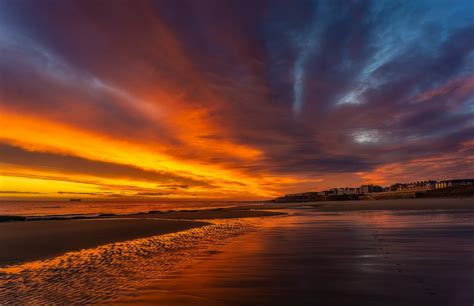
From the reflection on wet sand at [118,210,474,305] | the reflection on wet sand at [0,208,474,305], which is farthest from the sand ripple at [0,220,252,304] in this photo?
the reflection on wet sand at [118,210,474,305]

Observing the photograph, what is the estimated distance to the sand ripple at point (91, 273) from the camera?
9.66m

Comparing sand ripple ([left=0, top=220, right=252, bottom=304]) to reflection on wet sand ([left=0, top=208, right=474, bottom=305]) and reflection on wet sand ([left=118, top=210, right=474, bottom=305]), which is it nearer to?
reflection on wet sand ([left=0, top=208, right=474, bottom=305])

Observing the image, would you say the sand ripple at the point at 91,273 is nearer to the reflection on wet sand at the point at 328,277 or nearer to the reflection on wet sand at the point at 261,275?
the reflection on wet sand at the point at 261,275

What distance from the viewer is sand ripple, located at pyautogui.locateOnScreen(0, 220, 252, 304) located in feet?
31.7

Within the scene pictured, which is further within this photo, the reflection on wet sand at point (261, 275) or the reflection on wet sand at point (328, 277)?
the reflection on wet sand at point (261, 275)

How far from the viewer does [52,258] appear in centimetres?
1625

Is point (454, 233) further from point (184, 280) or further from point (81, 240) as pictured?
point (81, 240)

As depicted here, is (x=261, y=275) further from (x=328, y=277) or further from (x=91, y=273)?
(x=91, y=273)

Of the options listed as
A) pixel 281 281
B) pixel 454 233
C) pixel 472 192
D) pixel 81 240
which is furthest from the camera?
pixel 472 192

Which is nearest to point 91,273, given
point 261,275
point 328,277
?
point 261,275

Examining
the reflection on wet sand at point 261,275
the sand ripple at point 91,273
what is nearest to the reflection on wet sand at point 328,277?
the reflection on wet sand at point 261,275

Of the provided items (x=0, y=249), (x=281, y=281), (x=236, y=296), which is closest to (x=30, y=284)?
(x=236, y=296)

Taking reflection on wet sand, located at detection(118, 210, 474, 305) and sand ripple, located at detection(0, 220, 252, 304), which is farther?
sand ripple, located at detection(0, 220, 252, 304)

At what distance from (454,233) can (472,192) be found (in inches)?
5459
